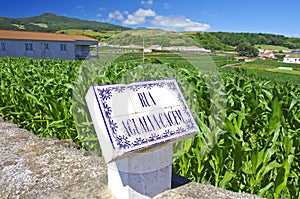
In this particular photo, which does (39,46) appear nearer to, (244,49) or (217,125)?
(244,49)

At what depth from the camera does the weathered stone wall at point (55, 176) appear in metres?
1.83

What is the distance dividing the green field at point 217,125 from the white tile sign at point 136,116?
2.15ft

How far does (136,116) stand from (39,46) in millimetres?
34579

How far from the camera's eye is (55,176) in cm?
212

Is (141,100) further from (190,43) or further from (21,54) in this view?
(21,54)

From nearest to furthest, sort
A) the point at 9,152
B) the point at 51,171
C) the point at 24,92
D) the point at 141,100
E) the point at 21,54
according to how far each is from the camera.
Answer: the point at 141,100
the point at 51,171
the point at 9,152
the point at 24,92
the point at 21,54

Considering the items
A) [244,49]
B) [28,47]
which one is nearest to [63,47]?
[28,47]

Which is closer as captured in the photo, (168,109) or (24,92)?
(168,109)

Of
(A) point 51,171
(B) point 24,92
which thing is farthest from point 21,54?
(A) point 51,171

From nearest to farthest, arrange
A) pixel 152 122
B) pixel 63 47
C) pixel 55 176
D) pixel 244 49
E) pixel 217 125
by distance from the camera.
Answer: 1. pixel 152 122
2. pixel 55 176
3. pixel 217 125
4. pixel 244 49
5. pixel 63 47

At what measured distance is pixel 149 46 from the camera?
221 centimetres

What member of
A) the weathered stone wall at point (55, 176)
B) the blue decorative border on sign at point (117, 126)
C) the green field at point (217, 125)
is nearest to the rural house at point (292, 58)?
the green field at point (217, 125)

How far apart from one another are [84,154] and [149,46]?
133cm

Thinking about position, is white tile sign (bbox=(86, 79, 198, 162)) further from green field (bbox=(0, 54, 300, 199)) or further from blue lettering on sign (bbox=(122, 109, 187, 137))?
green field (bbox=(0, 54, 300, 199))
